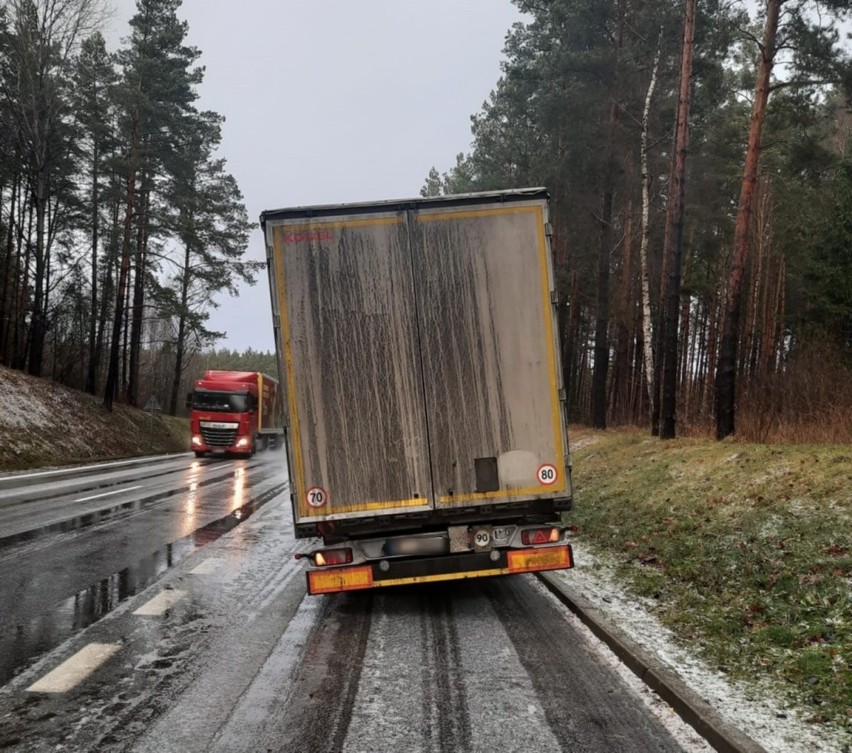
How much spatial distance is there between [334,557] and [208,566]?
2.79m

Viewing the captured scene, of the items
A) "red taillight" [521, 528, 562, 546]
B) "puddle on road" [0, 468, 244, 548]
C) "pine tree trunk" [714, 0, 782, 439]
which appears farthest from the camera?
"pine tree trunk" [714, 0, 782, 439]

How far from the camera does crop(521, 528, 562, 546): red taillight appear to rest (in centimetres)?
625

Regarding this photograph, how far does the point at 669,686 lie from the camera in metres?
4.37

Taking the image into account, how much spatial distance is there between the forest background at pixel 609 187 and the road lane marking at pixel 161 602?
10.4m

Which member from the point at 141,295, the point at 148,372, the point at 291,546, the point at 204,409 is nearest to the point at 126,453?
the point at 204,409

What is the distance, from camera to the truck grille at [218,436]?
27406 millimetres

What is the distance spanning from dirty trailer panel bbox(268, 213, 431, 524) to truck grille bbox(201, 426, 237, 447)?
74.4ft

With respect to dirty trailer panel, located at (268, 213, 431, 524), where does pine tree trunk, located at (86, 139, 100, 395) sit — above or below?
above

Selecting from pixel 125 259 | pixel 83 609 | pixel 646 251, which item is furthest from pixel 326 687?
pixel 125 259

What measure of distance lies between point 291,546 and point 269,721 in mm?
5627

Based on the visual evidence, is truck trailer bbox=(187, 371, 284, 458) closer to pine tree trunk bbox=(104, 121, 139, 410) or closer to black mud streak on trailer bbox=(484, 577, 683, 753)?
pine tree trunk bbox=(104, 121, 139, 410)

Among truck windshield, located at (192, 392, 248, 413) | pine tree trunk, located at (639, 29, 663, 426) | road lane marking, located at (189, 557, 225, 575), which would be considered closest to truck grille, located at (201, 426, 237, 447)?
truck windshield, located at (192, 392, 248, 413)

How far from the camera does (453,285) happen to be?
591cm

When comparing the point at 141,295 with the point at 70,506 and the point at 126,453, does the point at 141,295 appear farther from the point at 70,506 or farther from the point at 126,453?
the point at 70,506
